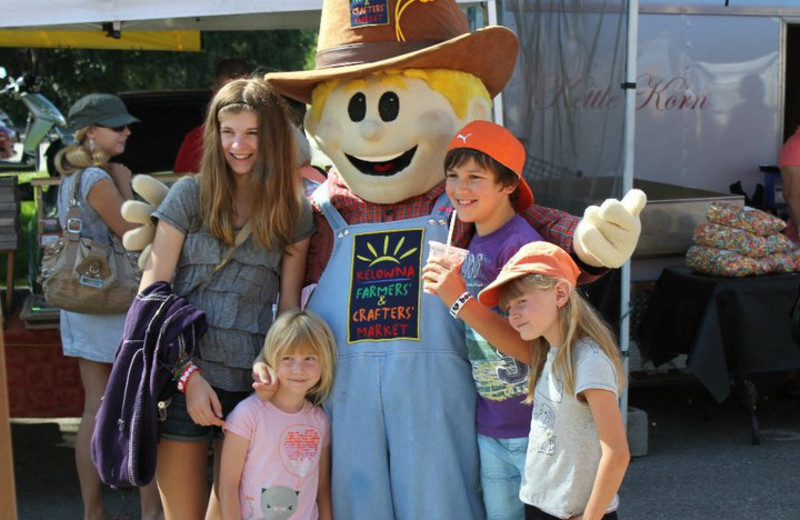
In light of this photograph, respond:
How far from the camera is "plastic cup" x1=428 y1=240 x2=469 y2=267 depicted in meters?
3.07

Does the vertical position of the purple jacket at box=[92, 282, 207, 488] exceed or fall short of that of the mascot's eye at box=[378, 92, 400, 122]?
it falls short

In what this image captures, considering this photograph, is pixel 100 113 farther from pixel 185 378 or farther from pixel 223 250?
pixel 185 378

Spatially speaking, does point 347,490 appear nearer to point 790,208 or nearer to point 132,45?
point 790,208

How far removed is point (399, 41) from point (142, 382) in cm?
130

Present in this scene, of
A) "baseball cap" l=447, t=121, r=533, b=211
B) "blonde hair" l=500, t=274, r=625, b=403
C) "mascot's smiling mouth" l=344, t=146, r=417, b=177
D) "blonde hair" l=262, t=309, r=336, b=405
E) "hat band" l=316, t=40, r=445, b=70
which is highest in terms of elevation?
"hat band" l=316, t=40, r=445, b=70

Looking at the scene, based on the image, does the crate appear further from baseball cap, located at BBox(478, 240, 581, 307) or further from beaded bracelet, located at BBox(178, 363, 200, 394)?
baseball cap, located at BBox(478, 240, 581, 307)

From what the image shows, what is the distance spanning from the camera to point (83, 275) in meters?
4.65

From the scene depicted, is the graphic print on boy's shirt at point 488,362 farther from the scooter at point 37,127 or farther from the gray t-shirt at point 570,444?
the scooter at point 37,127

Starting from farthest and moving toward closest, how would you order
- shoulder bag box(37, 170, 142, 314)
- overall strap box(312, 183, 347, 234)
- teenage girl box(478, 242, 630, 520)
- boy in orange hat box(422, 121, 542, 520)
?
shoulder bag box(37, 170, 142, 314) → overall strap box(312, 183, 347, 234) → boy in orange hat box(422, 121, 542, 520) → teenage girl box(478, 242, 630, 520)

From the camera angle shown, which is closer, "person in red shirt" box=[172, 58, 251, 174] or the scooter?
"person in red shirt" box=[172, 58, 251, 174]

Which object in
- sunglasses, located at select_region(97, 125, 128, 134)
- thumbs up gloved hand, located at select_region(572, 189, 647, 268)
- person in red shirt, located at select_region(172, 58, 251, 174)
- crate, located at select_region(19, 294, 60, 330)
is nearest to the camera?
thumbs up gloved hand, located at select_region(572, 189, 647, 268)

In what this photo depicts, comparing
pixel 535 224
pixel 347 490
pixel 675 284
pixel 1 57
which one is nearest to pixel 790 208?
pixel 675 284

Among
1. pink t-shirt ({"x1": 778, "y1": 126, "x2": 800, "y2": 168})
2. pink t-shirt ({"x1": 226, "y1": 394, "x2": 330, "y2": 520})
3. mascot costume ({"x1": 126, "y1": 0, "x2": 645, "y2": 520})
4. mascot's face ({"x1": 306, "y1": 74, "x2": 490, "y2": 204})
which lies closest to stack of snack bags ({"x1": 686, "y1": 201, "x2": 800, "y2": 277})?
pink t-shirt ({"x1": 778, "y1": 126, "x2": 800, "y2": 168})

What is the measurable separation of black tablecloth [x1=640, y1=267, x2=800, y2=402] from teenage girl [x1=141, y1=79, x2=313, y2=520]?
3107 millimetres
